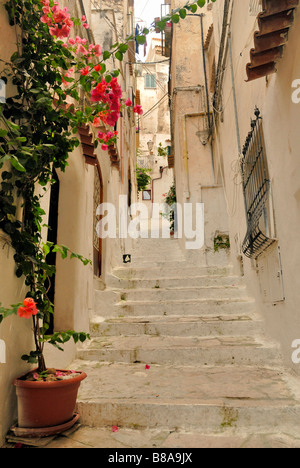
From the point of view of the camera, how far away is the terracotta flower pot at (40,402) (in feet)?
7.36

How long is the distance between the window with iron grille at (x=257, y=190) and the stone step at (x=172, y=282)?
126 centimetres

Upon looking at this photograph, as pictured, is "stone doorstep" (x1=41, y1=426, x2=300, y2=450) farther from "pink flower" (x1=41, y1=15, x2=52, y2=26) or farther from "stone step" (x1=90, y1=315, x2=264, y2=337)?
"pink flower" (x1=41, y1=15, x2=52, y2=26)

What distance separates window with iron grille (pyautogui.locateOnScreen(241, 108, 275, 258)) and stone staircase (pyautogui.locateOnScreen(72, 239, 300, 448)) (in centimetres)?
105

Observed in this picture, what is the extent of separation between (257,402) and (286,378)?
70 centimetres

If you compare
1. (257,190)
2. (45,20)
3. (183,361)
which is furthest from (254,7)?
(183,361)

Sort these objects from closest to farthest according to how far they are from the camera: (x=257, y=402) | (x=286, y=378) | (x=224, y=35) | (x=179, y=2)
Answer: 1. (x=257, y=402)
2. (x=286, y=378)
3. (x=224, y=35)
4. (x=179, y=2)

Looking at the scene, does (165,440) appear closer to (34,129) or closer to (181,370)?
(181,370)

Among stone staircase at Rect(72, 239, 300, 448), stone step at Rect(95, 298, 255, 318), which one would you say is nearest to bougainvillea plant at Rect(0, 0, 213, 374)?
stone staircase at Rect(72, 239, 300, 448)

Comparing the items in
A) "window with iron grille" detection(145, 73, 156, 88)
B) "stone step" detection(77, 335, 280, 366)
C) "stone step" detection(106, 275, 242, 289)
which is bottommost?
"stone step" detection(77, 335, 280, 366)

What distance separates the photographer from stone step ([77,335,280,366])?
3791mm

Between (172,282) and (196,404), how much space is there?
3.52 m
